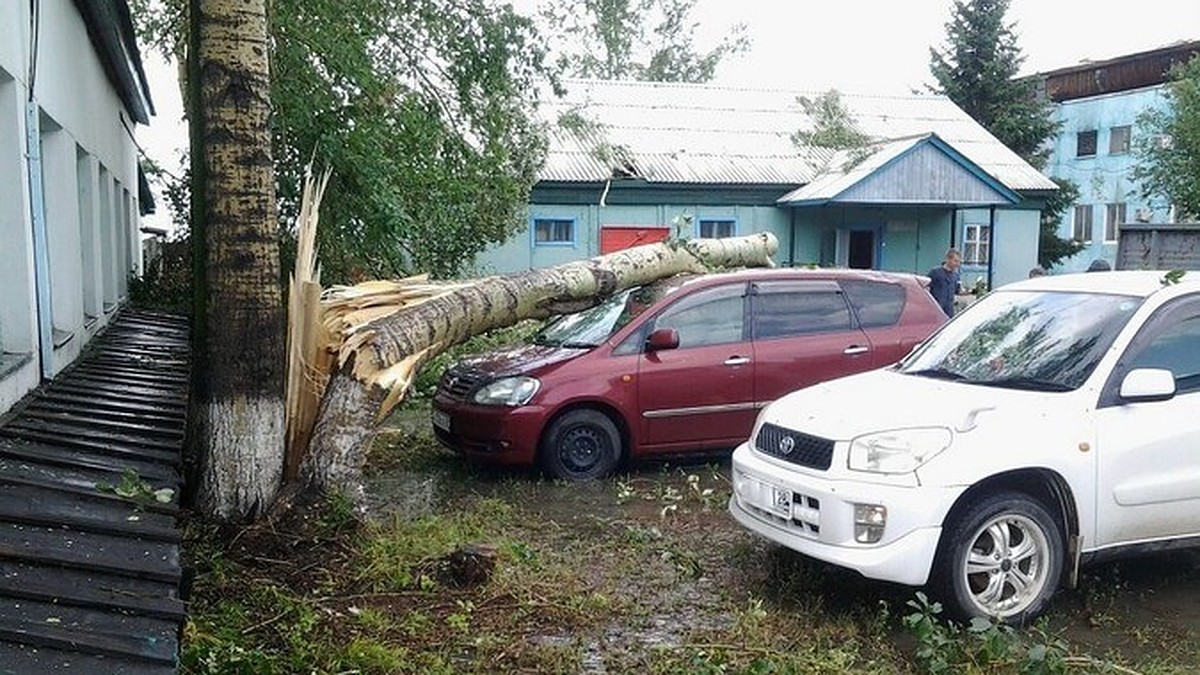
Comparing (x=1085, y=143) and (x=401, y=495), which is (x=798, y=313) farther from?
(x=1085, y=143)

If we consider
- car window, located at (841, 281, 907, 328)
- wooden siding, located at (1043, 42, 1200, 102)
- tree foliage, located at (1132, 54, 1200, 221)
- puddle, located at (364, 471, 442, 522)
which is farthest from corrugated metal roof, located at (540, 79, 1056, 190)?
puddle, located at (364, 471, 442, 522)

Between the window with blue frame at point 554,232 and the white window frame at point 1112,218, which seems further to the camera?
the white window frame at point 1112,218

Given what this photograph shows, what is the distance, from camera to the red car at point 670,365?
8242 millimetres

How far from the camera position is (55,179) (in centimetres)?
699

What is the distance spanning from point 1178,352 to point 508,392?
477cm

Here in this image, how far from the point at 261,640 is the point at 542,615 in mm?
1359

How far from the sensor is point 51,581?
3303 mm

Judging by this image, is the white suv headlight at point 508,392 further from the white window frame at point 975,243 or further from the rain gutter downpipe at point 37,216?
the white window frame at point 975,243

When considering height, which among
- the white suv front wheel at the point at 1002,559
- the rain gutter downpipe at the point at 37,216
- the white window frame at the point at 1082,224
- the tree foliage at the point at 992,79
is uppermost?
the tree foliage at the point at 992,79

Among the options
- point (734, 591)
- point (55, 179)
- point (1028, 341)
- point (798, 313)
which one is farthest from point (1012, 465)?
point (55, 179)

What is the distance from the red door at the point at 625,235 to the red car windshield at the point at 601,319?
1327 cm

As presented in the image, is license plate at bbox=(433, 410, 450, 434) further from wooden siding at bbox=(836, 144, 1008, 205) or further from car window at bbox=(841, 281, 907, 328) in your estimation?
wooden siding at bbox=(836, 144, 1008, 205)

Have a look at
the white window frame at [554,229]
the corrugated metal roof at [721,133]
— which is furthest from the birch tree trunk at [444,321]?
the corrugated metal roof at [721,133]

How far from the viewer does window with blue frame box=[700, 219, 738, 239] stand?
76.8ft
